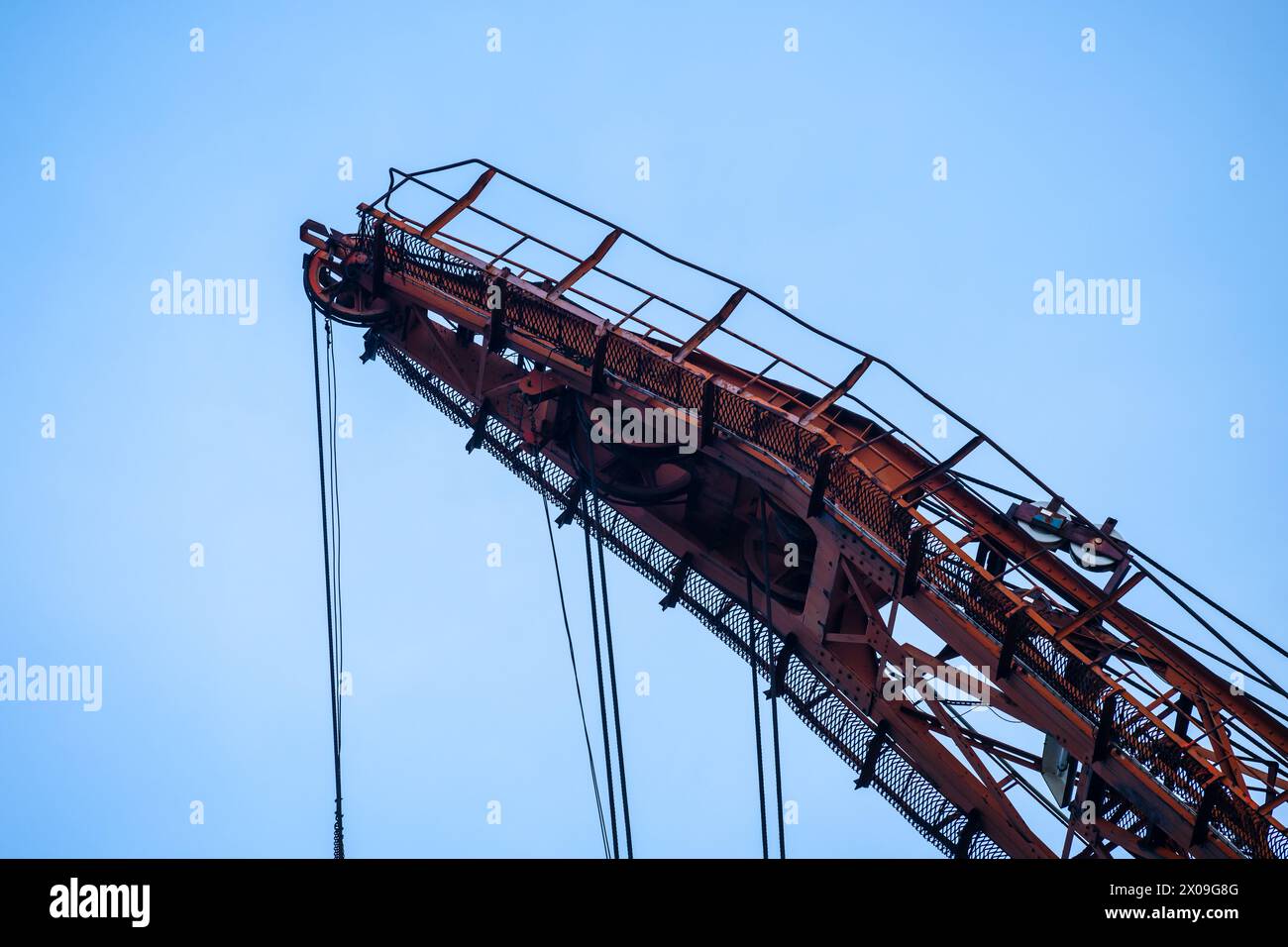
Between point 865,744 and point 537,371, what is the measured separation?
515cm

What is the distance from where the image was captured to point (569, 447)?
15.3 metres

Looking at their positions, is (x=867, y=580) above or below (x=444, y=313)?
below

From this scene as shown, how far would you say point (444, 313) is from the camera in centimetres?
1562

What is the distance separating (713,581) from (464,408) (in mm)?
3553

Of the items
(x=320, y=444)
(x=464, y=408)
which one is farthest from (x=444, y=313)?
(x=320, y=444)
